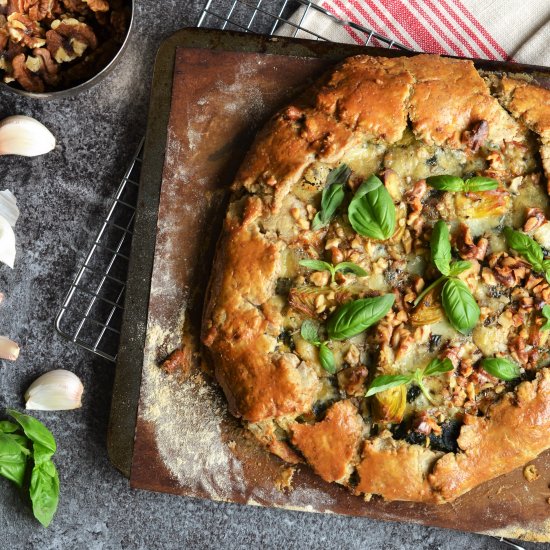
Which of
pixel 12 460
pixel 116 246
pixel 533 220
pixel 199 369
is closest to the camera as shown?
pixel 533 220

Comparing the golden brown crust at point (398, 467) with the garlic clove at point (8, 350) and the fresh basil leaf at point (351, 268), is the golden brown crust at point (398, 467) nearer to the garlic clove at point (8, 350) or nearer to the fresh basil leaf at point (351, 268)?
the fresh basil leaf at point (351, 268)

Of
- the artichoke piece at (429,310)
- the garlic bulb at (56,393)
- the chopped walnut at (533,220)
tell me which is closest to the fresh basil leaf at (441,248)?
the artichoke piece at (429,310)

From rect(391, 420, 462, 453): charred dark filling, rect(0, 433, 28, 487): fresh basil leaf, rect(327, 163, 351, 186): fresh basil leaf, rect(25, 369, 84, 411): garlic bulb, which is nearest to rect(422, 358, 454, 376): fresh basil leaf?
rect(391, 420, 462, 453): charred dark filling

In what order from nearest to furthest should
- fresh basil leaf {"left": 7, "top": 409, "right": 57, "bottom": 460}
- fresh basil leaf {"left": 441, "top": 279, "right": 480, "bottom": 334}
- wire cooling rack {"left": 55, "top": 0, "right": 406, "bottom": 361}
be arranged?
fresh basil leaf {"left": 441, "top": 279, "right": 480, "bottom": 334}
fresh basil leaf {"left": 7, "top": 409, "right": 57, "bottom": 460}
wire cooling rack {"left": 55, "top": 0, "right": 406, "bottom": 361}

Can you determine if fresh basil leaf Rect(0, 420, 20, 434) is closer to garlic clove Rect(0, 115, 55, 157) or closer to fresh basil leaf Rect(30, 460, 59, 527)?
Result: fresh basil leaf Rect(30, 460, 59, 527)

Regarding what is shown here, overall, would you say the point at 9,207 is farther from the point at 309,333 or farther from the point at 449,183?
the point at 449,183

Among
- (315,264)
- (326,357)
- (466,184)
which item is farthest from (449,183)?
(326,357)

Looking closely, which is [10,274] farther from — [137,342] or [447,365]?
[447,365]
